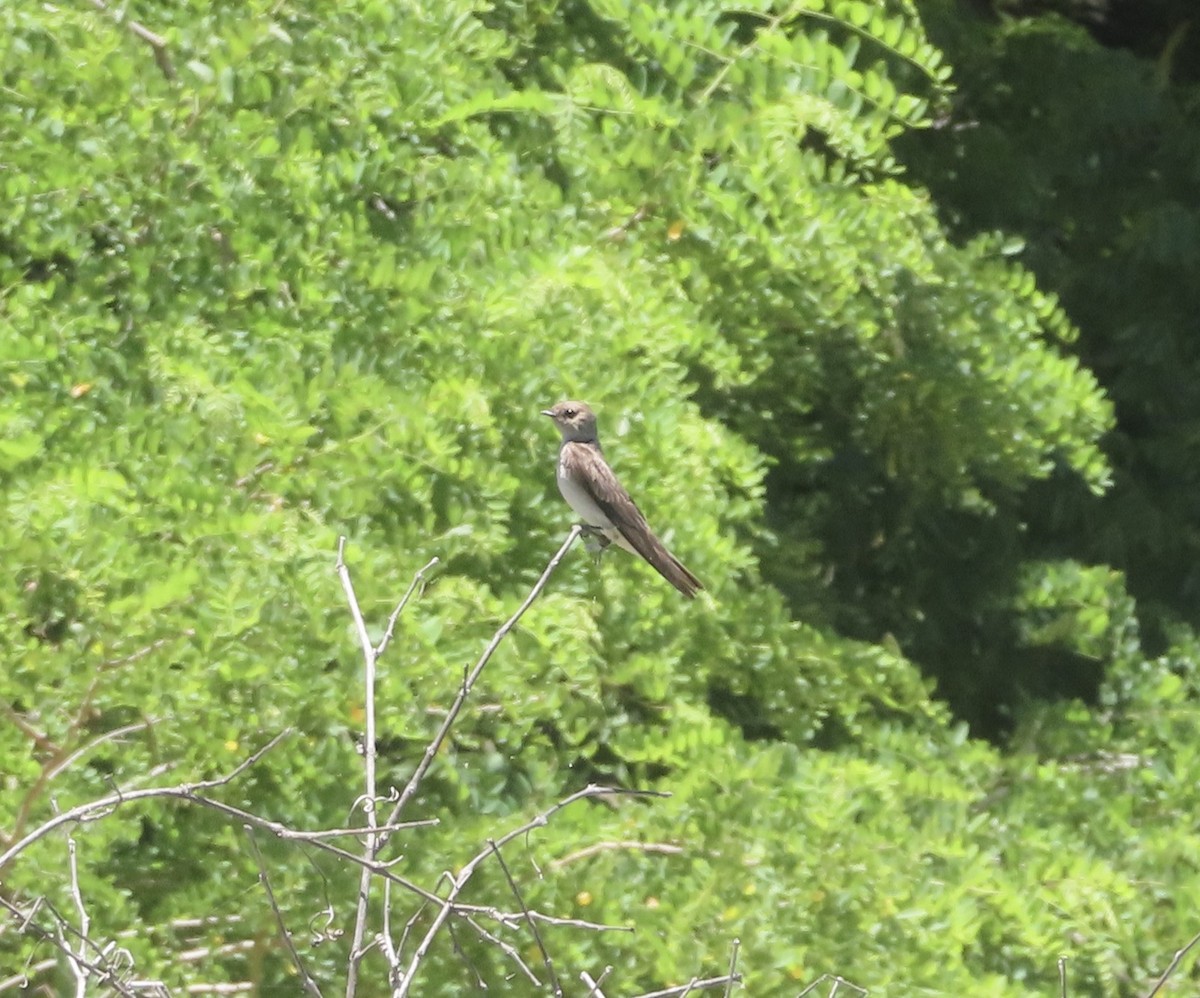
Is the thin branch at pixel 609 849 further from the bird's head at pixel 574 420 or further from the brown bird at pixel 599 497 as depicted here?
the bird's head at pixel 574 420

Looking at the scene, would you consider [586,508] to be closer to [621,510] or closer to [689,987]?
[621,510]

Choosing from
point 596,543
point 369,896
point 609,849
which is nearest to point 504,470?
point 596,543

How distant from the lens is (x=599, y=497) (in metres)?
4.73

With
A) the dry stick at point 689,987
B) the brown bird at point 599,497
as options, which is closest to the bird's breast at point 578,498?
the brown bird at point 599,497

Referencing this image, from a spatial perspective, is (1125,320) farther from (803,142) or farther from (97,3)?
(97,3)

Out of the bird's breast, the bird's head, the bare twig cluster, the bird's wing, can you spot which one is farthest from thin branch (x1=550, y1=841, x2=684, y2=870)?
the bird's head

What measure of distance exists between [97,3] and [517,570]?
192cm

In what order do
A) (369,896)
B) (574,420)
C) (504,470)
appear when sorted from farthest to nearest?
(574,420)
(504,470)
(369,896)

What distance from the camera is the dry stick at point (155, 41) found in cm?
490

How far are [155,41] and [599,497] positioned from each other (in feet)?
5.63

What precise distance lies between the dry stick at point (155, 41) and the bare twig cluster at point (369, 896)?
71.1 inches

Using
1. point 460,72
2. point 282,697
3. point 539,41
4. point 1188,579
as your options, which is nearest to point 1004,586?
point 1188,579

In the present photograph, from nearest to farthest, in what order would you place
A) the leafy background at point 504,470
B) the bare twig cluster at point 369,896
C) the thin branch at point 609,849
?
the bare twig cluster at point 369,896 → the leafy background at point 504,470 → the thin branch at point 609,849

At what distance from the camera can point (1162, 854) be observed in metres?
5.90
